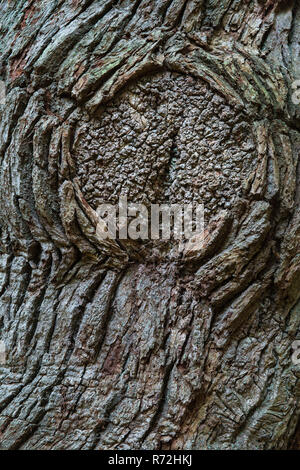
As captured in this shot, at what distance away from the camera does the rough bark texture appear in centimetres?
140

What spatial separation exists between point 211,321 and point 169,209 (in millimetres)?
379

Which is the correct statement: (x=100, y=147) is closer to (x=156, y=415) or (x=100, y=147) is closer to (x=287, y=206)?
(x=287, y=206)

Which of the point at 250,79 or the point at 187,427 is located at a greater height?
the point at 250,79

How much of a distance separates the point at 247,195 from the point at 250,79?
0.38 metres

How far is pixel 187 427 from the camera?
54.0 inches

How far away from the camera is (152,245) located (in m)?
1.54

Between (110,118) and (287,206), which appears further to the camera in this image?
(110,118)

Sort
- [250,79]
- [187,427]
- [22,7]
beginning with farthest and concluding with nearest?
[22,7] < [250,79] < [187,427]

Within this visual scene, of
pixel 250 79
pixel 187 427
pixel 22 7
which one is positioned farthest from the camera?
pixel 22 7

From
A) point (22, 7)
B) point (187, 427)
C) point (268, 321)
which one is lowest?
point (187, 427)

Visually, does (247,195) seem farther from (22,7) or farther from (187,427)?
(22,7)

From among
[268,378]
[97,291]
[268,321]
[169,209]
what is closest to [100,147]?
[169,209]

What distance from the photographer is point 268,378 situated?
1.41 meters

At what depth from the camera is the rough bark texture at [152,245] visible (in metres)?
1.40
